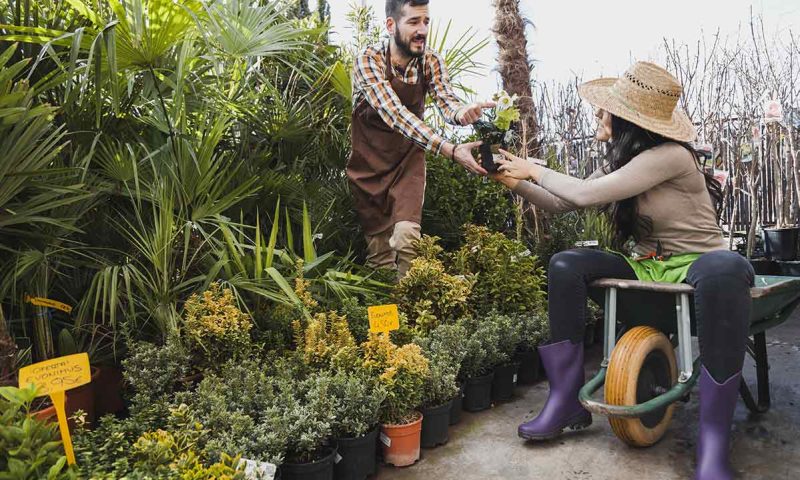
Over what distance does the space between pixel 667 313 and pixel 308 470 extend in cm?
146

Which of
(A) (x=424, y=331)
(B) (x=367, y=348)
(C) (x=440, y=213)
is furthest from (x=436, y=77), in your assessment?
(B) (x=367, y=348)

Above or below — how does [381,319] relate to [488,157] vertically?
below

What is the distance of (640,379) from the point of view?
2.18 m

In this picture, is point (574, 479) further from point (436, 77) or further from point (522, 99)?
point (522, 99)

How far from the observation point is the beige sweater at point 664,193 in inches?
86.8

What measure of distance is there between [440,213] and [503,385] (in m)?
1.46

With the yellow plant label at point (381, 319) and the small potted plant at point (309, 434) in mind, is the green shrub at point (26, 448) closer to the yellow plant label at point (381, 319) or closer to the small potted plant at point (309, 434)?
the small potted plant at point (309, 434)

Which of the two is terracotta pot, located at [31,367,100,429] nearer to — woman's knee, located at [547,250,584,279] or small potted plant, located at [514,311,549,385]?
woman's knee, located at [547,250,584,279]

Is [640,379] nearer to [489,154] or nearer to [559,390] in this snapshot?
[559,390]

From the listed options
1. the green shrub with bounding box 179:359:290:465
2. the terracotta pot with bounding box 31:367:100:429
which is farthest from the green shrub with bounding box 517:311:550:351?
the terracotta pot with bounding box 31:367:100:429

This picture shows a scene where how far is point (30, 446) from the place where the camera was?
4.85ft

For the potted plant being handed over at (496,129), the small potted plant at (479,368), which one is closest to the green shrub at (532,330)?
the small potted plant at (479,368)

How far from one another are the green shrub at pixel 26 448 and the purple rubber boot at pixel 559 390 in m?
1.62

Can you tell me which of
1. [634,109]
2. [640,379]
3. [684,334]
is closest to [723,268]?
[684,334]
